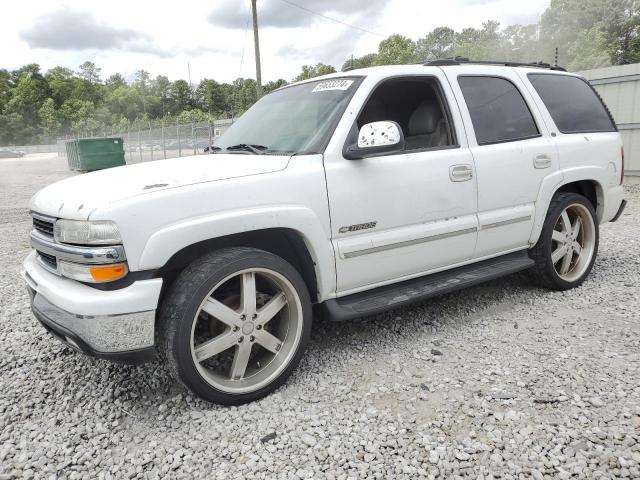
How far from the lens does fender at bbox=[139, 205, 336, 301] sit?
2270 millimetres

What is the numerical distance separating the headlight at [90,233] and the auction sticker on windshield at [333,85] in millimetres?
1725

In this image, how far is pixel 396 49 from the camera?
211ft

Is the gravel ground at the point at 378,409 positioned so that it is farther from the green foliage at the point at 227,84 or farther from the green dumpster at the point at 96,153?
the green foliage at the point at 227,84

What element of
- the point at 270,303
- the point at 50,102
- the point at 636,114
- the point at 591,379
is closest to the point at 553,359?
the point at 591,379

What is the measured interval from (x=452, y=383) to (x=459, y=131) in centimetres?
173

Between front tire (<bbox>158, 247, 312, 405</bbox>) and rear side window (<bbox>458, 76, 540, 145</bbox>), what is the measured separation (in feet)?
6.13

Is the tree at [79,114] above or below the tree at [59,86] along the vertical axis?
below

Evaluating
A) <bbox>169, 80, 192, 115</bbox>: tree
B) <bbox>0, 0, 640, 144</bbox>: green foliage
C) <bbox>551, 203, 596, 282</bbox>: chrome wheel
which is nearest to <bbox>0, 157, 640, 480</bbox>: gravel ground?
<bbox>551, 203, 596, 282</bbox>: chrome wheel

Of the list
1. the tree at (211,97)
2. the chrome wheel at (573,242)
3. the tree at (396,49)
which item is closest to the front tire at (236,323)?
the chrome wheel at (573,242)

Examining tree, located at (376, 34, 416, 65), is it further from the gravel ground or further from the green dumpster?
the gravel ground

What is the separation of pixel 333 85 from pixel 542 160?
5.87ft

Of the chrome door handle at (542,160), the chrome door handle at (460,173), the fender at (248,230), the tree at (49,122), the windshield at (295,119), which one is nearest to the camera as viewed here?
the fender at (248,230)

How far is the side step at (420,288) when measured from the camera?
2898 millimetres

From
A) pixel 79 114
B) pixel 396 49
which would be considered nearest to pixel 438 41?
pixel 396 49
